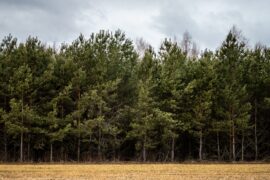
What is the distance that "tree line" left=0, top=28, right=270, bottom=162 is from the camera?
46.8 metres

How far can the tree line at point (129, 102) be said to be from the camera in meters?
46.8

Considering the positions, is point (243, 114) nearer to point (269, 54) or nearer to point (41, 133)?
point (269, 54)

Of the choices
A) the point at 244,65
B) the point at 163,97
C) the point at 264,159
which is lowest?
the point at 264,159

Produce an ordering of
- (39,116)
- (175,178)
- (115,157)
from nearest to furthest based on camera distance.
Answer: (175,178)
(39,116)
(115,157)

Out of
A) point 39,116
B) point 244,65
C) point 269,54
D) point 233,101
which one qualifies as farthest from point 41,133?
point 269,54

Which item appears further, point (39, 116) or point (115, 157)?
point (115, 157)

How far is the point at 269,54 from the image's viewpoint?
5406 centimetres

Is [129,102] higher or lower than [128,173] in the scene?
higher

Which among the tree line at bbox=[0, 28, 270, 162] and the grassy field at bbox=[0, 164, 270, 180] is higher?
the tree line at bbox=[0, 28, 270, 162]

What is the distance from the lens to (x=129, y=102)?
53.1 meters

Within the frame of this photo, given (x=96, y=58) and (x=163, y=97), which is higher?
(x=96, y=58)

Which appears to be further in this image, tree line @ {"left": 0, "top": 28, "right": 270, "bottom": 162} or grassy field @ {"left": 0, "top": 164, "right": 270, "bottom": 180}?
tree line @ {"left": 0, "top": 28, "right": 270, "bottom": 162}

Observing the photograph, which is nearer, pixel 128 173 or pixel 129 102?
pixel 128 173

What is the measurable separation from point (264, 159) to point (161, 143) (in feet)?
39.9
